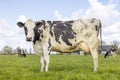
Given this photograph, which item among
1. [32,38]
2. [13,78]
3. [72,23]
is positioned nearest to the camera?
[13,78]

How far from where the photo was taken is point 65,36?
706 inches

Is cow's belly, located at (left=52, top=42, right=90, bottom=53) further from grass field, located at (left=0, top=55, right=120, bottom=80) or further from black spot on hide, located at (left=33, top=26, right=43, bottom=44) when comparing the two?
grass field, located at (left=0, top=55, right=120, bottom=80)

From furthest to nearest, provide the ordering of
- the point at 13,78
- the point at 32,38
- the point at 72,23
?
1. the point at 72,23
2. the point at 32,38
3. the point at 13,78

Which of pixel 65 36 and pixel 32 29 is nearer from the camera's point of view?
pixel 32 29

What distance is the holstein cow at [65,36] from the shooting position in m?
17.4

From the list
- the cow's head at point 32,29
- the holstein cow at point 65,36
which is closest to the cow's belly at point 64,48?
the holstein cow at point 65,36

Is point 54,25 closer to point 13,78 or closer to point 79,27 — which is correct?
point 79,27

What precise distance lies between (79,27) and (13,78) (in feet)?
18.4

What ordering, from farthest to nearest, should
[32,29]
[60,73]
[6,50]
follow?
[6,50] → [32,29] → [60,73]

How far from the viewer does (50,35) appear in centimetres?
1766

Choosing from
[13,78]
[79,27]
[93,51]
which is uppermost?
[79,27]

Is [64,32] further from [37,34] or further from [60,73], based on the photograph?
Answer: [60,73]

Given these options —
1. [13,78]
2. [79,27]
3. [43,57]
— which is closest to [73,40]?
[79,27]

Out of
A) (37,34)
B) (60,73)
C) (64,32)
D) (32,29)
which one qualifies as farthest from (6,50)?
(60,73)
